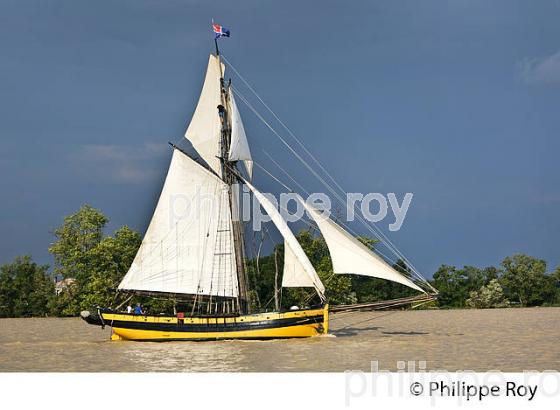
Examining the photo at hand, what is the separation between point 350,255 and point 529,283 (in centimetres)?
5924

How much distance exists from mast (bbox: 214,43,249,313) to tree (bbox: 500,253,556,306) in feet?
185

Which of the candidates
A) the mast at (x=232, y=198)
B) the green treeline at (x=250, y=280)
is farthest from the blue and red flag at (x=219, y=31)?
the green treeline at (x=250, y=280)

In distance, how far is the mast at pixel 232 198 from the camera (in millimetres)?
39000

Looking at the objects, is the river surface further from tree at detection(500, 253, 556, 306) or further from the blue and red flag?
tree at detection(500, 253, 556, 306)

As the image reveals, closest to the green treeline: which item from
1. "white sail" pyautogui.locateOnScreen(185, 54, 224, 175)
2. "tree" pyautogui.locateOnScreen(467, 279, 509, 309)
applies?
"tree" pyautogui.locateOnScreen(467, 279, 509, 309)

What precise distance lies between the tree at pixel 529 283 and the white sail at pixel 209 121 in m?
57.2

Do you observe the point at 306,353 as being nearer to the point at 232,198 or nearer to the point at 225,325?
the point at 225,325

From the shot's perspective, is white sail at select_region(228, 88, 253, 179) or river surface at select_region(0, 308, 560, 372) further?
white sail at select_region(228, 88, 253, 179)

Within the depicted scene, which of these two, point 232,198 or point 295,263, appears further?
point 232,198

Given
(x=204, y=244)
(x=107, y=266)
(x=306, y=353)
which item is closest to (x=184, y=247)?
(x=204, y=244)

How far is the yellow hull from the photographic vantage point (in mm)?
35812

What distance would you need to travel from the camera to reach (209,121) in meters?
41.6
